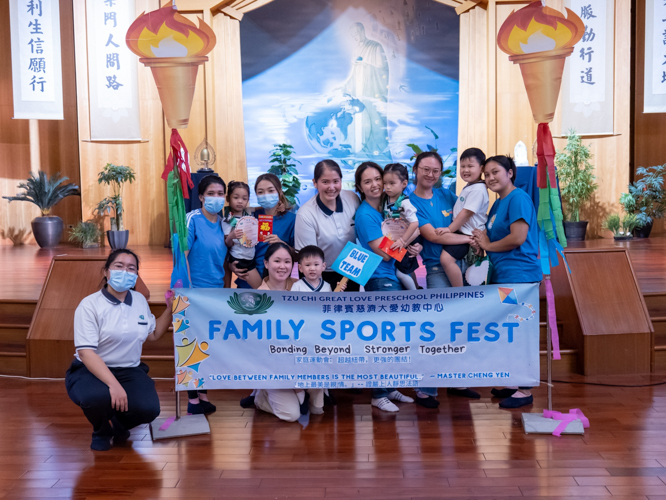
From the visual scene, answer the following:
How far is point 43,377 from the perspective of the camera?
4.12 meters

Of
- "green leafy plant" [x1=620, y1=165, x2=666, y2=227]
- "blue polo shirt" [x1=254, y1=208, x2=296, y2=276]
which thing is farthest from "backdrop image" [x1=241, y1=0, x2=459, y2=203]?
"blue polo shirt" [x1=254, y1=208, x2=296, y2=276]

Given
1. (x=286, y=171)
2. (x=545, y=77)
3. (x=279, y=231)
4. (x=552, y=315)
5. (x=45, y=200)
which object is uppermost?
(x=545, y=77)

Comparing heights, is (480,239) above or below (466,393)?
above

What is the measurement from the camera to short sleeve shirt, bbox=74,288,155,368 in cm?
289

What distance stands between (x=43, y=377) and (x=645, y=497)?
357cm

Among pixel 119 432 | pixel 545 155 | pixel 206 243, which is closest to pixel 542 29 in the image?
pixel 545 155

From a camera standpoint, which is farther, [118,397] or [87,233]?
[87,233]

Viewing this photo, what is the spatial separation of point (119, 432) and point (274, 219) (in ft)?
4.49

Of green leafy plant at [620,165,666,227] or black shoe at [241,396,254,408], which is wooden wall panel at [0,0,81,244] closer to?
black shoe at [241,396,254,408]

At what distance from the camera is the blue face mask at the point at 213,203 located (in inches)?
131

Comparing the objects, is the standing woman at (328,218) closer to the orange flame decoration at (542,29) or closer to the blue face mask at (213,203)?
the blue face mask at (213,203)

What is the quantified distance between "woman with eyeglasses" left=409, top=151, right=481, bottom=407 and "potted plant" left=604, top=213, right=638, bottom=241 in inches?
250

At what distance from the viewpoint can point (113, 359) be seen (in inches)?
118

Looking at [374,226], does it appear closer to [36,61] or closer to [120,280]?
[120,280]
